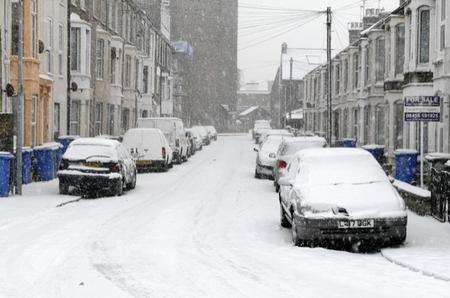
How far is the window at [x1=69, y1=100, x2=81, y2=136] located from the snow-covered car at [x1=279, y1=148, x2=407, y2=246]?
81.8ft

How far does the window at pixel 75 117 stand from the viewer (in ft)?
120

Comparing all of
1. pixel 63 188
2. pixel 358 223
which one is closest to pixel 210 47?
pixel 63 188

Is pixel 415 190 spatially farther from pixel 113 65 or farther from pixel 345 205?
pixel 113 65

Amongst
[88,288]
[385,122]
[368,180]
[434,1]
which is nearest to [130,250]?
[88,288]

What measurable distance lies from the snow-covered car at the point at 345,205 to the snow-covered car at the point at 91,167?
810 centimetres

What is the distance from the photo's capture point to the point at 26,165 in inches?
878

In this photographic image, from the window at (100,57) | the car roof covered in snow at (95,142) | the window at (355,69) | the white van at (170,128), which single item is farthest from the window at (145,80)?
the car roof covered in snow at (95,142)

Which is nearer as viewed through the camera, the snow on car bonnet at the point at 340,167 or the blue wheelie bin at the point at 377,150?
the snow on car bonnet at the point at 340,167

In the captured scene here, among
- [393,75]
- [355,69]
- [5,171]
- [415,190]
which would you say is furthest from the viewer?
[355,69]

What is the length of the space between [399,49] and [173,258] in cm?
2356

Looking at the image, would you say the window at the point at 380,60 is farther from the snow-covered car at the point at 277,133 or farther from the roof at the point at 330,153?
the roof at the point at 330,153

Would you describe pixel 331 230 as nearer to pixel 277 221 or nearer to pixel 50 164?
pixel 277 221

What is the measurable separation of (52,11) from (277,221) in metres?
19.0

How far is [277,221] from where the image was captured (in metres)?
15.2
